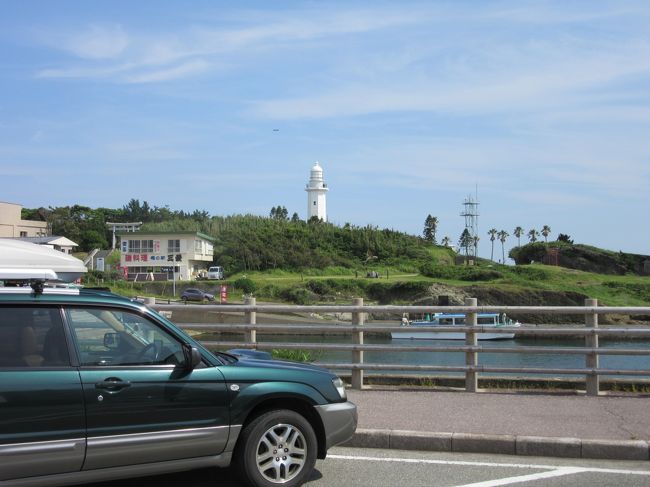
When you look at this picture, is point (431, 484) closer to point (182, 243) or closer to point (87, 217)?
point (182, 243)

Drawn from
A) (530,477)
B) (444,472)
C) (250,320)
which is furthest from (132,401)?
(250,320)

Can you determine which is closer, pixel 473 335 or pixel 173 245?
pixel 473 335

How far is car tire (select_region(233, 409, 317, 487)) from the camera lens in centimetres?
558

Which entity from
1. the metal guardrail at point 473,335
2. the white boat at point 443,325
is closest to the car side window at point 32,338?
the metal guardrail at point 473,335

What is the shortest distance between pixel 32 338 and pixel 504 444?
15.5 ft

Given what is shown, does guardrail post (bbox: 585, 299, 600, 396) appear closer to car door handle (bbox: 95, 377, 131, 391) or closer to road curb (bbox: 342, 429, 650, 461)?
road curb (bbox: 342, 429, 650, 461)

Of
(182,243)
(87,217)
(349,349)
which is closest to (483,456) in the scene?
(349,349)

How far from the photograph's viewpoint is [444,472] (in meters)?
6.46

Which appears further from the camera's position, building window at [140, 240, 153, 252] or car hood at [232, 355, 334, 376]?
building window at [140, 240, 153, 252]

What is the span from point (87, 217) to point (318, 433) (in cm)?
11951

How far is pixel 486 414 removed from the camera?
839 centimetres

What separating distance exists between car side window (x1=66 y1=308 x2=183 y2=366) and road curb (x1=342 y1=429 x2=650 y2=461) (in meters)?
2.79

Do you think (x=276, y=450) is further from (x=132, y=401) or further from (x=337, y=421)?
(x=132, y=401)

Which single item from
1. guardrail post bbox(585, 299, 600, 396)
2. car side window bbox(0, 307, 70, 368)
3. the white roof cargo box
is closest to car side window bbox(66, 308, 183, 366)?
car side window bbox(0, 307, 70, 368)
